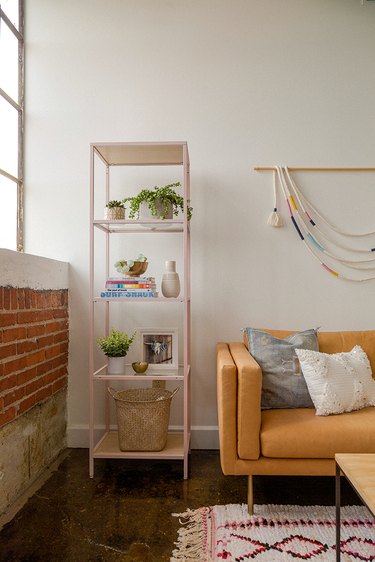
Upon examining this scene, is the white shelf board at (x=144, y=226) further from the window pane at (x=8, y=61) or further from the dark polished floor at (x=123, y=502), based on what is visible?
the dark polished floor at (x=123, y=502)

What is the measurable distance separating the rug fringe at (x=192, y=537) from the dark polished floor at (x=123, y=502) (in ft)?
0.11

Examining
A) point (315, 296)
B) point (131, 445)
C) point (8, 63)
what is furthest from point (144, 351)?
point (8, 63)

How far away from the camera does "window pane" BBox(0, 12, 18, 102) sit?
288cm

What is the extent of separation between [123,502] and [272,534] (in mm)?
740

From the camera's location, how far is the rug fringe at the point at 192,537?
1813 millimetres

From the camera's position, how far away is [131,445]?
104 inches

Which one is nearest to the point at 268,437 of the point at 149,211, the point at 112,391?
the point at 112,391

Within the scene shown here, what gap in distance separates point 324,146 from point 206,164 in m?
0.79

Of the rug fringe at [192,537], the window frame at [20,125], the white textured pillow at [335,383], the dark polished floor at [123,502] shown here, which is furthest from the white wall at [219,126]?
the rug fringe at [192,537]

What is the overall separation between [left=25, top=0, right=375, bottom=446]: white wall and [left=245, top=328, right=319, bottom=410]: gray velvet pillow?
0.54m

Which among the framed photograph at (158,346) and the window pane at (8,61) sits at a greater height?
the window pane at (8,61)

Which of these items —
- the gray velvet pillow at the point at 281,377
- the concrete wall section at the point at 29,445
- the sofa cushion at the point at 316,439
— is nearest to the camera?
the sofa cushion at the point at 316,439

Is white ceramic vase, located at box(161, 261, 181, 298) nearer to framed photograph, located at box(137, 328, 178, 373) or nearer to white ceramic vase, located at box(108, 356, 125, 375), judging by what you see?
framed photograph, located at box(137, 328, 178, 373)

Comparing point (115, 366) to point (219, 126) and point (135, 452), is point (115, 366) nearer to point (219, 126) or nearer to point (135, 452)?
point (135, 452)
